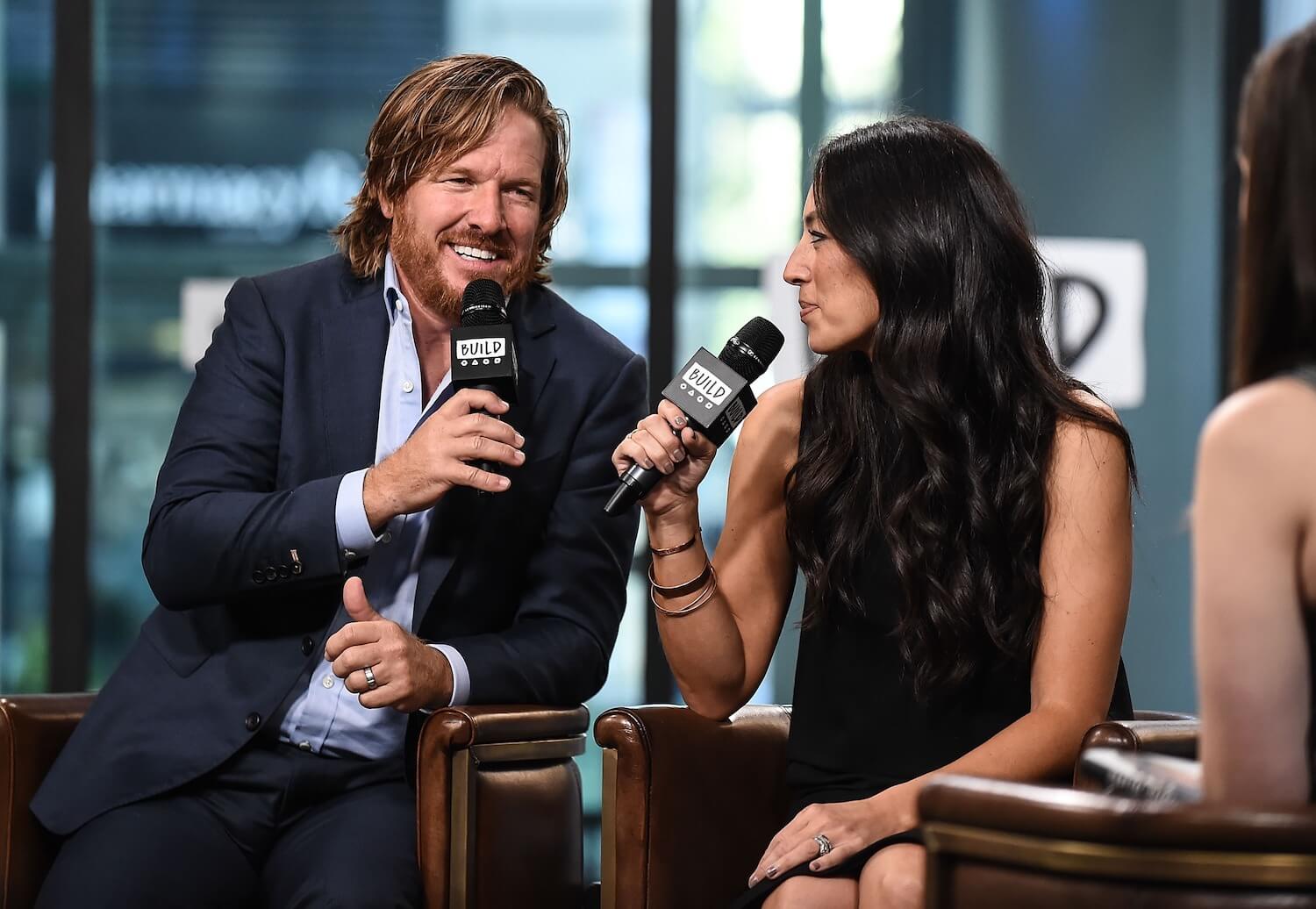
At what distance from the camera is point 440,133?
2.30 m

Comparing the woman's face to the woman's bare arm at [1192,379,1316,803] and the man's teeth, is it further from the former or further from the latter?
the woman's bare arm at [1192,379,1316,803]

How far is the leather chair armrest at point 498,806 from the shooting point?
202cm

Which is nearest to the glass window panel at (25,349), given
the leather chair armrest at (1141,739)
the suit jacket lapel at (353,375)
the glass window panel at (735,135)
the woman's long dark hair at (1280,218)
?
the glass window panel at (735,135)

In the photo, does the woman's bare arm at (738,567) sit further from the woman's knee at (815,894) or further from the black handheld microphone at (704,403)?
the woman's knee at (815,894)

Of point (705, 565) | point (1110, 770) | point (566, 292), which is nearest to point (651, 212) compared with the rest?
point (566, 292)

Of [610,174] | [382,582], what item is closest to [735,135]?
[610,174]

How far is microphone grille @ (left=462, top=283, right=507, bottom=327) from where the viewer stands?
2.07m

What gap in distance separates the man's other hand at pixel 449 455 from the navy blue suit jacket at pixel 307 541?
0.34 ft

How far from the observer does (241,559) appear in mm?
2090

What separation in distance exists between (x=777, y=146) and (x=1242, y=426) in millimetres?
3220

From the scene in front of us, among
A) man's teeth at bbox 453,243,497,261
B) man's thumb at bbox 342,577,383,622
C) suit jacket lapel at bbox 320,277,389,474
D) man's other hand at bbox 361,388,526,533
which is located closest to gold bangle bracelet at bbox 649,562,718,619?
man's other hand at bbox 361,388,526,533

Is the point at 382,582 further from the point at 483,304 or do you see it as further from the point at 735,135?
the point at 735,135

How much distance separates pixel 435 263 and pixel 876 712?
958mm

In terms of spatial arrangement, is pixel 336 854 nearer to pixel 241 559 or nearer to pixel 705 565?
pixel 241 559
